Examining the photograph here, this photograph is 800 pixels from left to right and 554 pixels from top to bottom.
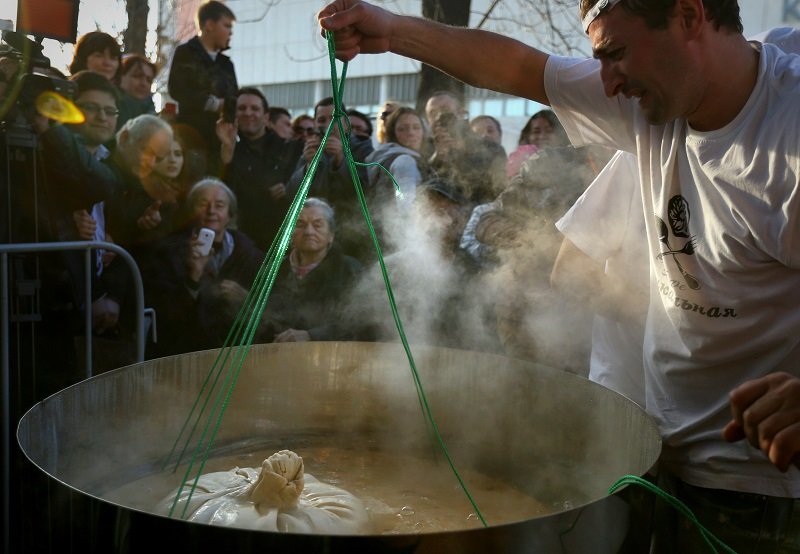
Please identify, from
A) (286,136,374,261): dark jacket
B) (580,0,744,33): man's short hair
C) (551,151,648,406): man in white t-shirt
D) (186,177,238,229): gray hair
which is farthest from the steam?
(580,0,744,33): man's short hair

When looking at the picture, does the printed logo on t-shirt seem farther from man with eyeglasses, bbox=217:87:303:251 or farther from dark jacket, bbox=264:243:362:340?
man with eyeglasses, bbox=217:87:303:251

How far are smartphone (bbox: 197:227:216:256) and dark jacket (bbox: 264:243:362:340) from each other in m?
0.44

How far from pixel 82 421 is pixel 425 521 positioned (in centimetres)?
90

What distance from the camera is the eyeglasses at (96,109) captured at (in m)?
3.92

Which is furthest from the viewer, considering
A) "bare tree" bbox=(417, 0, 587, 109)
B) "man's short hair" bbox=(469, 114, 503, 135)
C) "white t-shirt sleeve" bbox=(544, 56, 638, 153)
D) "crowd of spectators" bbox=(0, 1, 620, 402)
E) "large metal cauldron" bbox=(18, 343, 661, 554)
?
"bare tree" bbox=(417, 0, 587, 109)

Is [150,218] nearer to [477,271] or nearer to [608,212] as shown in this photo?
[477,271]

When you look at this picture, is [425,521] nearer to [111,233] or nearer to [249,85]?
[111,233]

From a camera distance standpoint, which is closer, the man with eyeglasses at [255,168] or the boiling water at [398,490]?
the boiling water at [398,490]

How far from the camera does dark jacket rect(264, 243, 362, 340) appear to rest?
4086 mm

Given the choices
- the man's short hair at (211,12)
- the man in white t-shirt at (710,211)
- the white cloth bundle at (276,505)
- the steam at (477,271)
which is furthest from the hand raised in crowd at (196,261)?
the man in white t-shirt at (710,211)

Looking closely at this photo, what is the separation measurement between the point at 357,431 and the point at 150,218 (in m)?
2.23

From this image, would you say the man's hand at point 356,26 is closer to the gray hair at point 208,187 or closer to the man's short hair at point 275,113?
the gray hair at point 208,187

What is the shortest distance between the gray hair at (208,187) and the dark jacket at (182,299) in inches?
6.0

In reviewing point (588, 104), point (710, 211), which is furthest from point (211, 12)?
point (710, 211)
